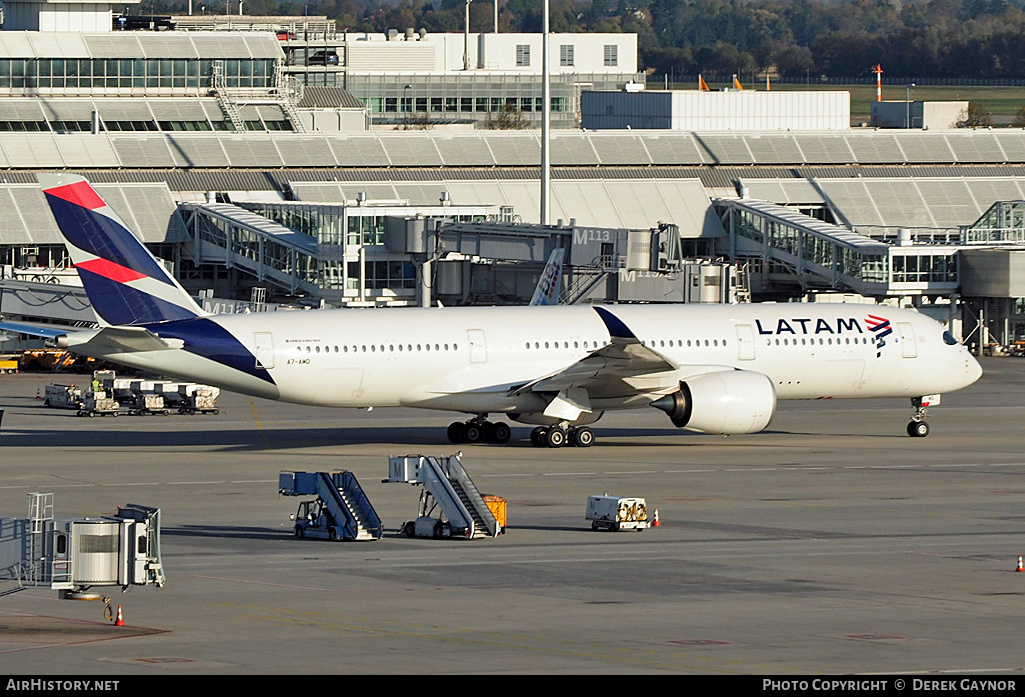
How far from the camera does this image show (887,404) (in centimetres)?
6266

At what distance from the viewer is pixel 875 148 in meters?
100

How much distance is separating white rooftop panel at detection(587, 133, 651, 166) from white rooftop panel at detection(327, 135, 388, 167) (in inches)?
457

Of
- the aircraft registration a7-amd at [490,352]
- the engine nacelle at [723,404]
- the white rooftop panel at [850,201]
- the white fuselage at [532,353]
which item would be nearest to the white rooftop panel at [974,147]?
the white rooftop panel at [850,201]

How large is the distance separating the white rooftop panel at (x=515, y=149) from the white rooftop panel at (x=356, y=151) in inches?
238

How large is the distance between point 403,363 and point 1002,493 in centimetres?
1586

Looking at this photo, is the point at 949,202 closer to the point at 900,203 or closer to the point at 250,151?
the point at 900,203

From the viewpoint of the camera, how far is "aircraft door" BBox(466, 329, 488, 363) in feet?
156

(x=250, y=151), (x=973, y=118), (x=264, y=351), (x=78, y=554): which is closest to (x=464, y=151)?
(x=250, y=151)

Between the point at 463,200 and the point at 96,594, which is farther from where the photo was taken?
the point at 463,200

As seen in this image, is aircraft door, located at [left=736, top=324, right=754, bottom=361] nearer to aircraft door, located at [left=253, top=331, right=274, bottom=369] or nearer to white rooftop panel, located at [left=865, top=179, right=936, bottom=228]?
aircraft door, located at [left=253, top=331, right=274, bottom=369]

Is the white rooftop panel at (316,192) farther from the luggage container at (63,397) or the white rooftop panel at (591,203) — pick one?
the luggage container at (63,397)

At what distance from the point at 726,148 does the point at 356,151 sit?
2023 centimetres
